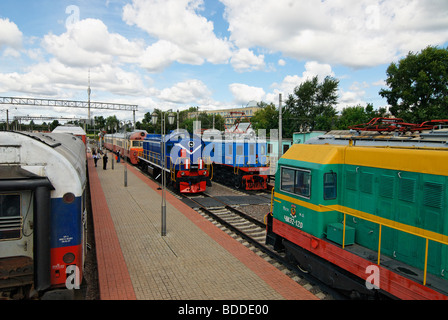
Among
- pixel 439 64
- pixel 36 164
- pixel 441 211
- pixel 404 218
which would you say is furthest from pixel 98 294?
pixel 439 64

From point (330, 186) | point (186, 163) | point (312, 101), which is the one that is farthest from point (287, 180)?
point (312, 101)

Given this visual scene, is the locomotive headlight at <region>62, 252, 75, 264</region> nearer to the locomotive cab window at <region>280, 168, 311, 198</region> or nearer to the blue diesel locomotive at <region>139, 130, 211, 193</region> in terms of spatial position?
the locomotive cab window at <region>280, 168, 311, 198</region>

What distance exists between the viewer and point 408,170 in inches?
216

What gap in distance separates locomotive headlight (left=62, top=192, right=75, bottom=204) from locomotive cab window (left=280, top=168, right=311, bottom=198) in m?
4.92

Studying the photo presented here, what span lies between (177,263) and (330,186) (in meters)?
4.62

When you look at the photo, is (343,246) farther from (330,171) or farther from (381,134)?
(381,134)

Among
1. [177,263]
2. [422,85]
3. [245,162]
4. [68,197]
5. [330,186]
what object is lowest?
[177,263]

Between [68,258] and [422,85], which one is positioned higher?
[422,85]

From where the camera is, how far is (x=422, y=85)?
86.2 ft

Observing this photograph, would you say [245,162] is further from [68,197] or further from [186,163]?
[68,197]

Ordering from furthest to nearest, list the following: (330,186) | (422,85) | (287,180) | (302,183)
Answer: (422,85)
(287,180)
(302,183)
(330,186)

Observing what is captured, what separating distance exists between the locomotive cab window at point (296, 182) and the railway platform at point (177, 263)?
7.15 ft

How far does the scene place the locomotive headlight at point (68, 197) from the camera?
476 centimetres

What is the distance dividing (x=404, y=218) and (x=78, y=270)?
603 centimetres
